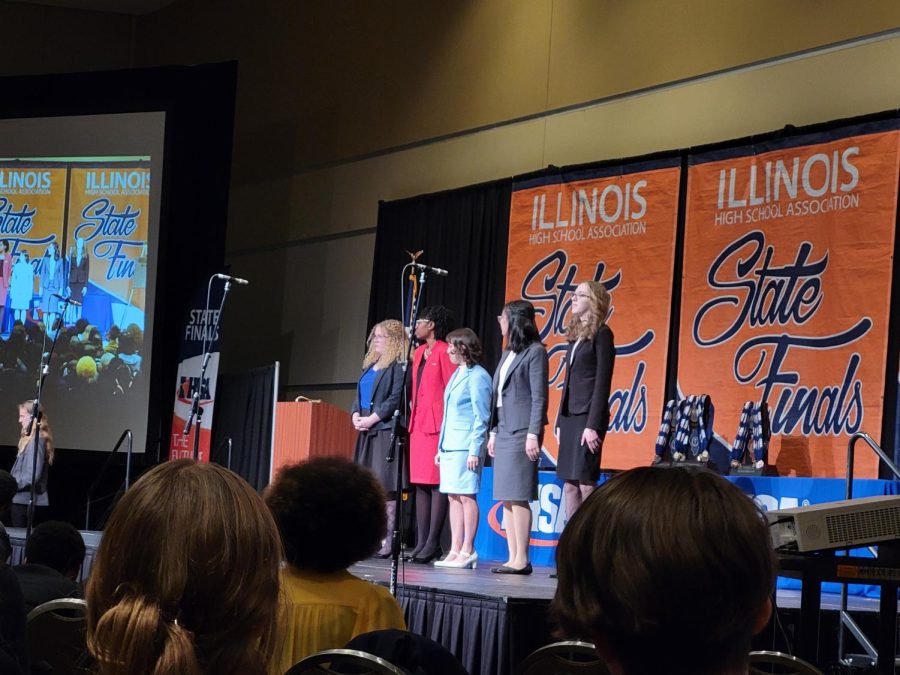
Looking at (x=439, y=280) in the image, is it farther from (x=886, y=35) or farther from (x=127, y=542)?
(x=127, y=542)

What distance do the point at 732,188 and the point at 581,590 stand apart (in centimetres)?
661

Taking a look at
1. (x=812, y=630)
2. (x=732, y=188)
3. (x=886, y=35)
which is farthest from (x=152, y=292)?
(x=812, y=630)

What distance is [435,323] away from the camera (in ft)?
22.9

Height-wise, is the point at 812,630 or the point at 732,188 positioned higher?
the point at 732,188

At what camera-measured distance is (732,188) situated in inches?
286

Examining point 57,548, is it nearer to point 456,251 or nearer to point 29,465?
point 456,251

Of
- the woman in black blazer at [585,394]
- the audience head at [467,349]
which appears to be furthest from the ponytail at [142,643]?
the audience head at [467,349]

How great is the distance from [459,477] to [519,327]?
0.85 meters

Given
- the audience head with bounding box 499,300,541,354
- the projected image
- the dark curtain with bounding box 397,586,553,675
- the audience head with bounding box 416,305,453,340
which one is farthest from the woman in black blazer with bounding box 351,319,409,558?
the projected image

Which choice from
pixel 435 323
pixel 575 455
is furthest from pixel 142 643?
pixel 435 323

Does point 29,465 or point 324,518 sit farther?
point 29,465

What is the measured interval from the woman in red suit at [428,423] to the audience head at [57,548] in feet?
10.2

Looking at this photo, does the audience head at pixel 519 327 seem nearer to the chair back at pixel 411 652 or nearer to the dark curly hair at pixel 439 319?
the dark curly hair at pixel 439 319

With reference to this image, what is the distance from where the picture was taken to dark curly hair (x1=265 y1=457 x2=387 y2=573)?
214 centimetres
